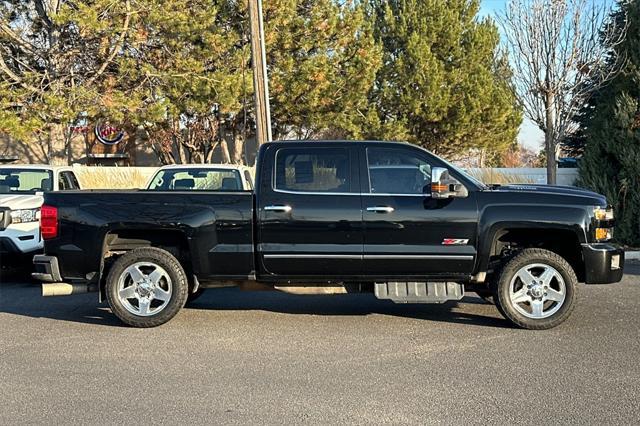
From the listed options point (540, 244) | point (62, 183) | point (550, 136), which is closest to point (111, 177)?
point (62, 183)

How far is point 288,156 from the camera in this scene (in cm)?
671

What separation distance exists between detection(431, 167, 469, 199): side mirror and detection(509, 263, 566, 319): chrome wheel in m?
1.03

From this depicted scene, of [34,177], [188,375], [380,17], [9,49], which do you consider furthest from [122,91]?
[188,375]

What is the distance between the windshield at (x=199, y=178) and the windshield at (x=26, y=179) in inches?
69.5

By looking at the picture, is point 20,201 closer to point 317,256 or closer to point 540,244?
point 317,256

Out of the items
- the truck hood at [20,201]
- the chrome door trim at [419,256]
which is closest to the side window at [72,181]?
the truck hood at [20,201]

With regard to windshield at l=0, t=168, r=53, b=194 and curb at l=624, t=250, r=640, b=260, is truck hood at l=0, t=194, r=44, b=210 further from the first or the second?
curb at l=624, t=250, r=640, b=260

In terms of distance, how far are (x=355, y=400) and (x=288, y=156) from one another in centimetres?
293

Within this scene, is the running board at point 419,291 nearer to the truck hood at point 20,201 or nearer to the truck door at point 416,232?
the truck door at point 416,232

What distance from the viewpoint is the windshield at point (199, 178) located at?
35.1ft

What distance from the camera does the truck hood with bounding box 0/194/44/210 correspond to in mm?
9296

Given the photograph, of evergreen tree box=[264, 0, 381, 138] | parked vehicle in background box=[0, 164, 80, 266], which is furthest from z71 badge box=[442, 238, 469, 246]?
evergreen tree box=[264, 0, 381, 138]

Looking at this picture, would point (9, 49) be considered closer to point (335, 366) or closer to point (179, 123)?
point (179, 123)

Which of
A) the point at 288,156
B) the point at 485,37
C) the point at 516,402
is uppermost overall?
the point at 485,37
